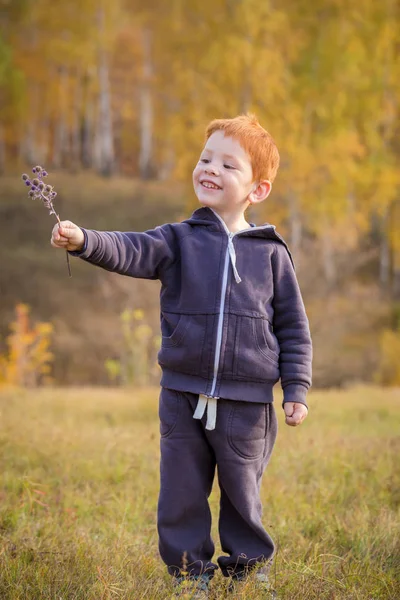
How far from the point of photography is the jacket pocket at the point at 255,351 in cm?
247

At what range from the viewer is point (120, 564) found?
2.54 metres

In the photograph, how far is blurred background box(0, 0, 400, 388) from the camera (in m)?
11.9

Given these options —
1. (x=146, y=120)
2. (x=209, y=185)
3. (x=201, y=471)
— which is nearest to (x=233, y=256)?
(x=209, y=185)

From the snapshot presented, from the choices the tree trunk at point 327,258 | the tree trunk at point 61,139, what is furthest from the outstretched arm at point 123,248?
the tree trunk at point 61,139

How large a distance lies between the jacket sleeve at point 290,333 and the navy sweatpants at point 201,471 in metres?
0.12

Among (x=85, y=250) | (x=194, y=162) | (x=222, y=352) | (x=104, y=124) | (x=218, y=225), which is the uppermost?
(x=104, y=124)

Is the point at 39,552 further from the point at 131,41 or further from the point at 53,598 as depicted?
the point at 131,41

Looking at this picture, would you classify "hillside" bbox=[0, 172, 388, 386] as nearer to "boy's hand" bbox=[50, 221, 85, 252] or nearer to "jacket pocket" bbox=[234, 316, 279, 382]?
"jacket pocket" bbox=[234, 316, 279, 382]

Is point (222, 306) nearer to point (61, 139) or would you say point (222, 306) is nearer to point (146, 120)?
point (146, 120)

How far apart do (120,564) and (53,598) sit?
338mm

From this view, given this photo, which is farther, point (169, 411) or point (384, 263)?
point (384, 263)

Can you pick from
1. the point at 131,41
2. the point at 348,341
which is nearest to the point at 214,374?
the point at 348,341

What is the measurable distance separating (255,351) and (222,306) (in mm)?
183

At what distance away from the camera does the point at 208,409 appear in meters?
2.44
